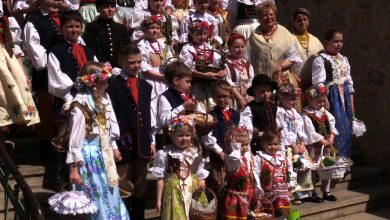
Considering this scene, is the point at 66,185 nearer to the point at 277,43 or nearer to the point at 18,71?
the point at 18,71

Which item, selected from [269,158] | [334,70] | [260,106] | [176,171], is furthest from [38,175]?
[334,70]

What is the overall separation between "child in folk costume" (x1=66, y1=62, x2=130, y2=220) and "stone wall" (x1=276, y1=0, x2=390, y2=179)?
17.1 ft

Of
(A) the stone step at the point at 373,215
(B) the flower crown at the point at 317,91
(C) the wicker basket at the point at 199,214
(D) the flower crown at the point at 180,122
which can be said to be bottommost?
(A) the stone step at the point at 373,215

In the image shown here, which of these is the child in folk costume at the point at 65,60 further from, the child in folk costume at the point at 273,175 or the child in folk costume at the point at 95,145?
the child in folk costume at the point at 273,175

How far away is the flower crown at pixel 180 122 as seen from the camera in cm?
550

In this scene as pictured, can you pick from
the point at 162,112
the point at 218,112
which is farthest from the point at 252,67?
the point at 162,112

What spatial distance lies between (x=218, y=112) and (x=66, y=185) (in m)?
1.73

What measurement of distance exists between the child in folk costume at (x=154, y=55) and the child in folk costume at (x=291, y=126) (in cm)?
133

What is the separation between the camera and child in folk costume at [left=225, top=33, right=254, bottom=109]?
7168 millimetres

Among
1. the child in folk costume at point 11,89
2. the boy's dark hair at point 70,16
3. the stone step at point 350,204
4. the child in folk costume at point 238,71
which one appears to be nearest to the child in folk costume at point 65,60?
the boy's dark hair at point 70,16

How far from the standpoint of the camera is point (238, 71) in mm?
7238

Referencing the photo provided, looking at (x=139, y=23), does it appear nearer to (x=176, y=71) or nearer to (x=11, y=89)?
(x=176, y=71)

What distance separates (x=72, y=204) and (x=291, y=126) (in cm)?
318

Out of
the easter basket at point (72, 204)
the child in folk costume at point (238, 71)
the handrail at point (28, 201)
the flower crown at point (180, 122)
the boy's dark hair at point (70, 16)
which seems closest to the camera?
the handrail at point (28, 201)
